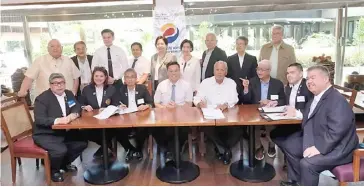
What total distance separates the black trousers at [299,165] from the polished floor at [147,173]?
1.02 ft

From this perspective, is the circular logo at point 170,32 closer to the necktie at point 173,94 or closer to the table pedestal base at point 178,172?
the necktie at point 173,94

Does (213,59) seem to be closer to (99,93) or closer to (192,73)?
(192,73)

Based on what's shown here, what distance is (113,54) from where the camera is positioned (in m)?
3.96

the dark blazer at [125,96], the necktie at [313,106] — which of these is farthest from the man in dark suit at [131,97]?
the necktie at [313,106]

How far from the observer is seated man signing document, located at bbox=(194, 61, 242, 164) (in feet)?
10.9

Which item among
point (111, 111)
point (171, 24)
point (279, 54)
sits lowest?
point (111, 111)

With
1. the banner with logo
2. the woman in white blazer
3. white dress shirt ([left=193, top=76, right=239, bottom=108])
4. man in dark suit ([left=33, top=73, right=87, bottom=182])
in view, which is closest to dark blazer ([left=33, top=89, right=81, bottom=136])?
man in dark suit ([left=33, top=73, right=87, bottom=182])

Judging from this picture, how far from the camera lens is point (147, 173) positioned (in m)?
3.21

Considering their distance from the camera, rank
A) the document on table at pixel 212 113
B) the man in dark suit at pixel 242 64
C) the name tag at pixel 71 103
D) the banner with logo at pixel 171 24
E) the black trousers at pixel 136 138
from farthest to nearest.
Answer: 1. the banner with logo at pixel 171 24
2. the man in dark suit at pixel 242 64
3. the black trousers at pixel 136 138
4. the name tag at pixel 71 103
5. the document on table at pixel 212 113

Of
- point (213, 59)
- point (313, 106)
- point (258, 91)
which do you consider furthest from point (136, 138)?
A: point (313, 106)

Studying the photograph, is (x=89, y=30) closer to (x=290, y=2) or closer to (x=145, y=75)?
(x=145, y=75)

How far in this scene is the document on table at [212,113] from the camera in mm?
2717

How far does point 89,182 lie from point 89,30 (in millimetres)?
3073

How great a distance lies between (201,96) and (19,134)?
78.0 inches
